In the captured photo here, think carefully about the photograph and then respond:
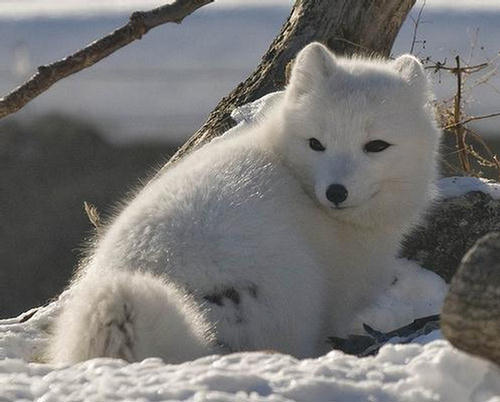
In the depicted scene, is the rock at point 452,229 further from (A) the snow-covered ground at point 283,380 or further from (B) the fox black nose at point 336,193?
(A) the snow-covered ground at point 283,380

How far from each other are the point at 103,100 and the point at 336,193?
1002cm

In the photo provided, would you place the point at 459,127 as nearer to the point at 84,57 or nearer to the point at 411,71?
the point at 411,71

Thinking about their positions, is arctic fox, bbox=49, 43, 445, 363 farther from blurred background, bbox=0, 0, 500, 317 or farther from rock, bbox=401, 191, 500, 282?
blurred background, bbox=0, 0, 500, 317

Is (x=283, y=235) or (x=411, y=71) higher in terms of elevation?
(x=411, y=71)

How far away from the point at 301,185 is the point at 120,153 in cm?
824

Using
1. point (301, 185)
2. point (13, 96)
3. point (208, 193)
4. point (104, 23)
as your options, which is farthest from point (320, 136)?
point (104, 23)

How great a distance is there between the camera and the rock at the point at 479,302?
9.26ft

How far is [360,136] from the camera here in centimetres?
441

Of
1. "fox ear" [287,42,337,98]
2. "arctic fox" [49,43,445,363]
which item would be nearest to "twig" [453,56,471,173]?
"arctic fox" [49,43,445,363]

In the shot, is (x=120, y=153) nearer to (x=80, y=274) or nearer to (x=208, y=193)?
(x=80, y=274)

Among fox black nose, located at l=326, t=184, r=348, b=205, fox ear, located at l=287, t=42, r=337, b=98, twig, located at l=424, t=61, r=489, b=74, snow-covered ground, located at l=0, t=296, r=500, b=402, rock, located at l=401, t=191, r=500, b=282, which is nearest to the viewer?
snow-covered ground, located at l=0, t=296, r=500, b=402

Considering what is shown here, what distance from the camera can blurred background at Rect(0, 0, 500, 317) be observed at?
1193 centimetres

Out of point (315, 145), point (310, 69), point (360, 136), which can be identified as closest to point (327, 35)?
point (310, 69)

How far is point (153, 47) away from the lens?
15070 mm
